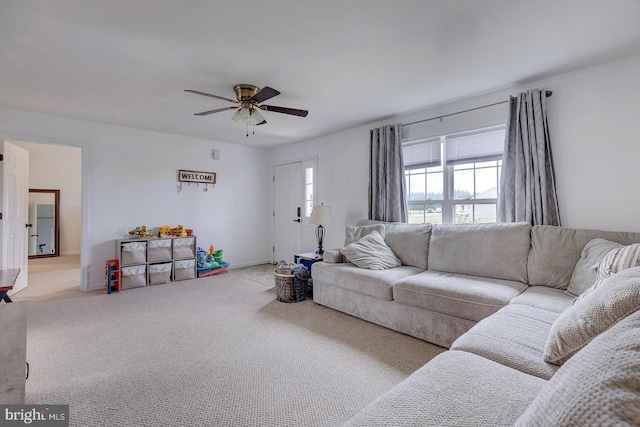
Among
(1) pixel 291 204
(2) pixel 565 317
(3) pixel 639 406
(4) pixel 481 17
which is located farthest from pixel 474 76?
(1) pixel 291 204

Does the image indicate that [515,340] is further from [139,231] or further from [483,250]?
[139,231]

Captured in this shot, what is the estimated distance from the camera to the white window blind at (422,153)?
365 centimetres

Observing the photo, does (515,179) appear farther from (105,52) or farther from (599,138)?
(105,52)

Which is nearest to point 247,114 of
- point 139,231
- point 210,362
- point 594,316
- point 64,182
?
point 210,362

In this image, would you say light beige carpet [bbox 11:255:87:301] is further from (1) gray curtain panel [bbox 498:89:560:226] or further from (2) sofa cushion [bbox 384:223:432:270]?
(1) gray curtain panel [bbox 498:89:560:226]

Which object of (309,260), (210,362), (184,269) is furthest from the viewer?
(184,269)

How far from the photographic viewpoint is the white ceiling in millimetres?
1846

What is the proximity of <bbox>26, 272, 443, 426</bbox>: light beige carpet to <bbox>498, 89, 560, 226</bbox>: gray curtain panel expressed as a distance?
166 cm

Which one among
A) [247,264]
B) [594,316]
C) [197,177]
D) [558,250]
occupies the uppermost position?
[197,177]

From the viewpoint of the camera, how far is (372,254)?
3252 millimetres

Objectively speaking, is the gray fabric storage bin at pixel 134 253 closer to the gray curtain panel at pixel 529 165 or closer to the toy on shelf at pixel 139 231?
the toy on shelf at pixel 139 231

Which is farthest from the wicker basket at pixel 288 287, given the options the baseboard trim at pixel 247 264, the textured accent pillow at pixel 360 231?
the baseboard trim at pixel 247 264

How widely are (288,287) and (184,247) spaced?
84.4 inches

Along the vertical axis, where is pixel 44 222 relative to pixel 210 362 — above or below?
above
